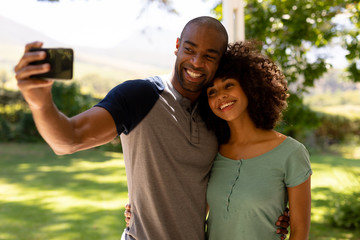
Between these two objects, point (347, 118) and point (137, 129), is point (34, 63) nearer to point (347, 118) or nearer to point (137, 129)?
point (137, 129)

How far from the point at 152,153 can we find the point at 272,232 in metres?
0.61

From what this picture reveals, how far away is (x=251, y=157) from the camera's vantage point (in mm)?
1664

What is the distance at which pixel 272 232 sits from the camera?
5.25 ft

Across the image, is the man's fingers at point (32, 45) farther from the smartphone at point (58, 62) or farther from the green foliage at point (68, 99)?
the green foliage at point (68, 99)

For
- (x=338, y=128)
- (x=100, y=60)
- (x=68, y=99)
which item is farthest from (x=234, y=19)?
(x=100, y=60)

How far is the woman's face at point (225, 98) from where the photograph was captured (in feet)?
5.47

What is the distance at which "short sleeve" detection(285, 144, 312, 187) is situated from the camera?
1.54m

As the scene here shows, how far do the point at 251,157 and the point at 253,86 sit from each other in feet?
1.01

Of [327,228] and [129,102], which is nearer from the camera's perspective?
[129,102]

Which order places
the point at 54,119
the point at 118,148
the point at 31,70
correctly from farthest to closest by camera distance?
the point at 118,148, the point at 54,119, the point at 31,70

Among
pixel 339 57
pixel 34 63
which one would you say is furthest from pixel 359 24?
pixel 34 63

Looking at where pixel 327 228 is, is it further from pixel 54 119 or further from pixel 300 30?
pixel 54 119

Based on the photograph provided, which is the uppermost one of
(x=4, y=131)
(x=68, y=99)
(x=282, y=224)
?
(x=282, y=224)

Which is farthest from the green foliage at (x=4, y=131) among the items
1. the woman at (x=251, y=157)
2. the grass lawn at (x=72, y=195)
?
the woman at (x=251, y=157)
